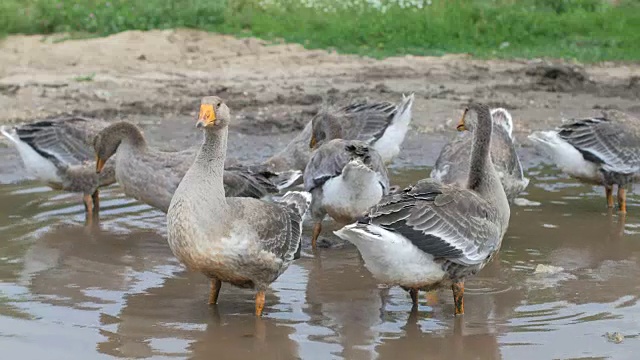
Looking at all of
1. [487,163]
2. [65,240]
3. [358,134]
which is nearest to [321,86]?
[358,134]

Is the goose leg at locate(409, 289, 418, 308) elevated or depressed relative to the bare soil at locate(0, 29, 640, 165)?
depressed

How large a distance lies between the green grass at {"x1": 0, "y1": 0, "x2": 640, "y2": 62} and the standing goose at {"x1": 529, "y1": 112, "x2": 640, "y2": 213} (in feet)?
21.9

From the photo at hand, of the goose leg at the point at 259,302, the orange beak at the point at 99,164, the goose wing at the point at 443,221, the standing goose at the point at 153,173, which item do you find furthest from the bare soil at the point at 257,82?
the goose wing at the point at 443,221

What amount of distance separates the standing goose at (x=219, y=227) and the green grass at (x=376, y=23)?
1082cm

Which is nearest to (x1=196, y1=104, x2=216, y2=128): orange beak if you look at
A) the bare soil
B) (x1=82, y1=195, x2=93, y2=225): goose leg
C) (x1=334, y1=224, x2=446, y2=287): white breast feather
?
(x1=334, y1=224, x2=446, y2=287): white breast feather

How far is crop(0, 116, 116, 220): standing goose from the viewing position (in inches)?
447

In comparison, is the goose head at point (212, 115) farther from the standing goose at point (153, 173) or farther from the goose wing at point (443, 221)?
the standing goose at point (153, 173)

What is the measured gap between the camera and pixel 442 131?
49.1 feet

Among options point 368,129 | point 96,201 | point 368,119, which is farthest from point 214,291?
point 368,119

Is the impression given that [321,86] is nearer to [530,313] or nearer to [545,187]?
[545,187]

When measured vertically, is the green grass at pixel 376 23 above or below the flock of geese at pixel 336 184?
above

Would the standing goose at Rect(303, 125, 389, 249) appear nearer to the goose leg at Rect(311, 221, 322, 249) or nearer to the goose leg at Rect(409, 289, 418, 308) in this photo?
the goose leg at Rect(311, 221, 322, 249)

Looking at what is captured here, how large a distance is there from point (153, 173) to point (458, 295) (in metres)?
3.61

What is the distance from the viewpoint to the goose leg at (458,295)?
772 cm
